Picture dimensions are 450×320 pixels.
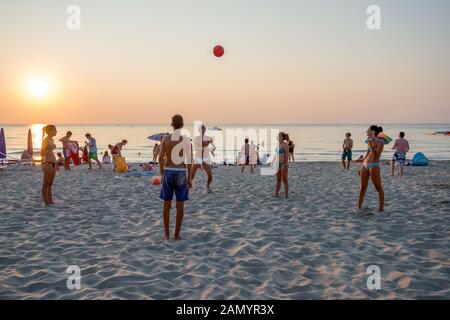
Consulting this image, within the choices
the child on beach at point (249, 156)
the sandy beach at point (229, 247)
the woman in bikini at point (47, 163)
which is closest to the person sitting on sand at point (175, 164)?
the sandy beach at point (229, 247)

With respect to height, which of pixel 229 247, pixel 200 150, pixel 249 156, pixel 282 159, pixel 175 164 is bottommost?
pixel 229 247

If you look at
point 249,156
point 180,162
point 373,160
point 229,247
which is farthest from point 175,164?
point 249,156

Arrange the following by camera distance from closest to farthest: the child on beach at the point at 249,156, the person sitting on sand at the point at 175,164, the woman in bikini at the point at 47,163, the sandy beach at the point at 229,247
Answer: the sandy beach at the point at 229,247 < the person sitting on sand at the point at 175,164 < the woman in bikini at the point at 47,163 < the child on beach at the point at 249,156

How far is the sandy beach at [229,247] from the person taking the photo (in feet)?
13.3

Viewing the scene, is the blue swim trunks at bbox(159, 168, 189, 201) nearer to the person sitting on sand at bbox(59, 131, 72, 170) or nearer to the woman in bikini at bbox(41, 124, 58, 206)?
the woman in bikini at bbox(41, 124, 58, 206)

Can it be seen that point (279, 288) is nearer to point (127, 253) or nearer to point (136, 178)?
point (127, 253)

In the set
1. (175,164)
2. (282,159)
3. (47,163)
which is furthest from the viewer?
(282,159)

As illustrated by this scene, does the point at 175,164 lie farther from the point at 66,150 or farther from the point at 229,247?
the point at 66,150

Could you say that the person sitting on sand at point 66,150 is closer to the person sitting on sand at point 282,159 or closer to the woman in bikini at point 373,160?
the person sitting on sand at point 282,159

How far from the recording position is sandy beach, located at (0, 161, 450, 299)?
4.04 meters

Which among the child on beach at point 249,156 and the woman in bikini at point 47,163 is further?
the child on beach at point 249,156

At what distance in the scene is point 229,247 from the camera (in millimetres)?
5516

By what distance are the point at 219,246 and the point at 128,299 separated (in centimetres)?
203

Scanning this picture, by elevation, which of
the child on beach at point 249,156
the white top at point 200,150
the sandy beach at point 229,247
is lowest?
the sandy beach at point 229,247
